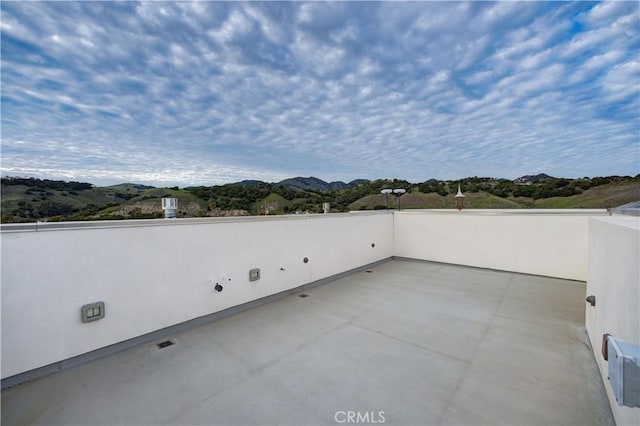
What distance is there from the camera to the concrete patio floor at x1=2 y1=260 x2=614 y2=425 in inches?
68.8

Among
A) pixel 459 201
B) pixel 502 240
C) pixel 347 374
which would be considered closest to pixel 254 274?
pixel 347 374

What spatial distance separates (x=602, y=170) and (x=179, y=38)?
13320 mm

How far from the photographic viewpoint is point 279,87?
24.1 feet

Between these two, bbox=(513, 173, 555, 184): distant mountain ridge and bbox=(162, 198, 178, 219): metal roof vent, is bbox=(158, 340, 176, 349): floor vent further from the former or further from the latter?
bbox=(513, 173, 555, 184): distant mountain ridge

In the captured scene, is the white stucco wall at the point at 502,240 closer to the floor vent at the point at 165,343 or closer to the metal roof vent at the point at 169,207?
the metal roof vent at the point at 169,207

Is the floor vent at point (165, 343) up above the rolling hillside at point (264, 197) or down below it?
below

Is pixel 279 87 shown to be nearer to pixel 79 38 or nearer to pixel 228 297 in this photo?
pixel 79 38

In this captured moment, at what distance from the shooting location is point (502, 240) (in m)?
5.53

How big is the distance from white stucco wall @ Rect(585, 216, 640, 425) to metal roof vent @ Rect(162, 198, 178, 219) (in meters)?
3.92

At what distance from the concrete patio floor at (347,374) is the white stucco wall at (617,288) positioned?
1.19 ft

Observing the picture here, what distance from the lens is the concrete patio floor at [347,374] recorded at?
5.74 ft

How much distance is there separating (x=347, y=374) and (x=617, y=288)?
75.7 inches

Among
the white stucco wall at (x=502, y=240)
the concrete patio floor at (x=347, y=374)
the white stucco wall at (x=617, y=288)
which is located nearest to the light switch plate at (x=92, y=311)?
the concrete patio floor at (x=347, y=374)

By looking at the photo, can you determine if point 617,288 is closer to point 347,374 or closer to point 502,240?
point 347,374
